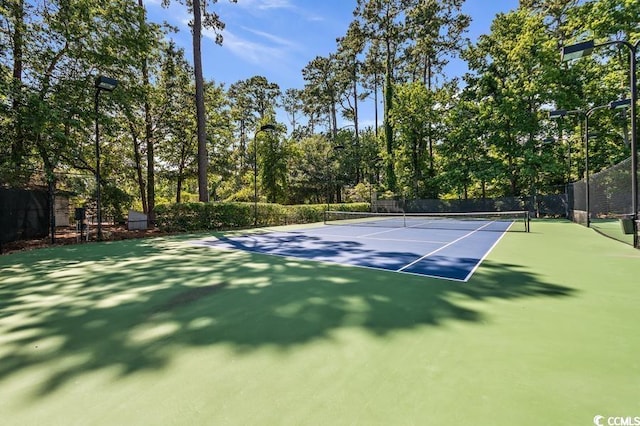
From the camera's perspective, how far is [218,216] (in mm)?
15320

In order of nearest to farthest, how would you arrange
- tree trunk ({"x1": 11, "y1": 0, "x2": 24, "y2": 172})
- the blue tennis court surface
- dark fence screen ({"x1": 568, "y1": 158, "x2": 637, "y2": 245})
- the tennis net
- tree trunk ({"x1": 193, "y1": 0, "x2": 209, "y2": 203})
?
the blue tennis court surface, dark fence screen ({"x1": 568, "y1": 158, "x2": 637, "y2": 245}), tree trunk ({"x1": 11, "y1": 0, "x2": 24, "y2": 172}), the tennis net, tree trunk ({"x1": 193, "y1": 0, "x2": 209, "y2": 203})

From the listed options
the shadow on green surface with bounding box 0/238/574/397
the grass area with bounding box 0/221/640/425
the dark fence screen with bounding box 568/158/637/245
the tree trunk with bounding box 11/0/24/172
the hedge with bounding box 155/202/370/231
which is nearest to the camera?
the grass area with bounding box 0/221/640/425

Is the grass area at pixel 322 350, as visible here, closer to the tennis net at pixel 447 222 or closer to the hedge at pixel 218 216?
the tennis net at pixel 447 222

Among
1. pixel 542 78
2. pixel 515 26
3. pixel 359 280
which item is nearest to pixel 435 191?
pixel 542 78

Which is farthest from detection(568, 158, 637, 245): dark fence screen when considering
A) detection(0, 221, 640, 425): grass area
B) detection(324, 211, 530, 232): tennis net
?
detection(0, 221, 640, 425): grass area

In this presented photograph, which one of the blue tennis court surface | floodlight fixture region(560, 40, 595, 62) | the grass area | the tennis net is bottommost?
the grass area

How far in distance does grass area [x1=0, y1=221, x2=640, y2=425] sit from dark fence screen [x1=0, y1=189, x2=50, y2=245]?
6551 mm

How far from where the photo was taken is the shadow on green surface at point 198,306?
8.89 feet

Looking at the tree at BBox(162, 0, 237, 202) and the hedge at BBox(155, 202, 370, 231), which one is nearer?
the hedge at BBox(155, 202, 370, 231)

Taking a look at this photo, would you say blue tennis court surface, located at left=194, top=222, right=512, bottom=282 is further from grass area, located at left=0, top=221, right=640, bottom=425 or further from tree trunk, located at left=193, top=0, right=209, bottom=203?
tree trunk, located at left=193, top=0, right=209, bottom=203

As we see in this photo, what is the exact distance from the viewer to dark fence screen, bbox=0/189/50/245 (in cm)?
960

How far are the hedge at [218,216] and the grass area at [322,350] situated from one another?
9.16 metres

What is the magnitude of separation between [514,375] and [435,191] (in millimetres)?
28344

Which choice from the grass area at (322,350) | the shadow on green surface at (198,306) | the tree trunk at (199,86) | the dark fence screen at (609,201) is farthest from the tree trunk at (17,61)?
the dark fence screen at (609,201)
